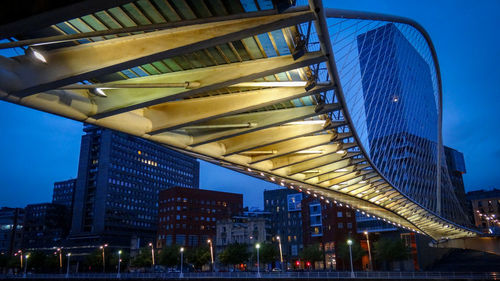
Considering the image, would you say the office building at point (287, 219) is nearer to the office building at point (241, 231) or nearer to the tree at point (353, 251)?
the office building at point (241, 231)

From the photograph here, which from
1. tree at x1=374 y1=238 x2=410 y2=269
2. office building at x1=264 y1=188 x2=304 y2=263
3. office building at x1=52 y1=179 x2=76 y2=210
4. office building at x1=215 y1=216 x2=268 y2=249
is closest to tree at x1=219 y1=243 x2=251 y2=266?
office building at x1=215 y1=216 x2=268 y2=249

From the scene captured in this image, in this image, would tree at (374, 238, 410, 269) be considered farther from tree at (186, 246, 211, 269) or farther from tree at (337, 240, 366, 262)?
tree at (186, 246, 211, 269)

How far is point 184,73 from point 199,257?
2945 inches

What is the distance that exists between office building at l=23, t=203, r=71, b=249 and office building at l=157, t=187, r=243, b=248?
56.8 metres

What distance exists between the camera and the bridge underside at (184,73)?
9367 mm

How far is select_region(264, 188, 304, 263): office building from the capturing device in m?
116

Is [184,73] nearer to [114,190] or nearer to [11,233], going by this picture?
[114,190]

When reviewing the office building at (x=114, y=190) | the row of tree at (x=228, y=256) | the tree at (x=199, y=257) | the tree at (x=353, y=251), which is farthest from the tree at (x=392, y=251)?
the office building at (x=114, y=190)

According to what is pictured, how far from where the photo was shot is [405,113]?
6569cm

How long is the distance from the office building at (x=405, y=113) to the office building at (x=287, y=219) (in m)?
48.1

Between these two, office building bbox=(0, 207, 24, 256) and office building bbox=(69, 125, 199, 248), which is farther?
office building bbox=(0, 207, 24, 256)

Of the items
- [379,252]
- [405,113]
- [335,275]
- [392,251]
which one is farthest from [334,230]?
[335,275]

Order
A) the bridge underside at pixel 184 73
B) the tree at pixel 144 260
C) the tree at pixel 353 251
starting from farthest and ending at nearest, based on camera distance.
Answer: the tree at pixel 144 260 < the tree at pixel 353 251 < the bridge underside at pixel 184 73

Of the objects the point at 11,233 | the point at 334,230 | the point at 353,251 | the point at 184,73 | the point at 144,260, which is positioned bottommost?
the point at 144,260
